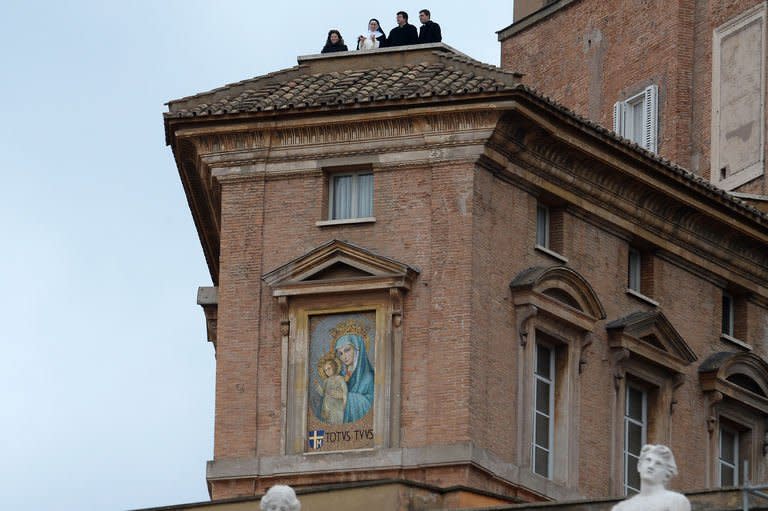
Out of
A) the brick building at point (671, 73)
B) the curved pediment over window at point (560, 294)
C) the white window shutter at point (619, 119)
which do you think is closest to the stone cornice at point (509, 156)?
the curved pediment over window at point (560, 294)

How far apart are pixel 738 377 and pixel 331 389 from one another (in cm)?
927

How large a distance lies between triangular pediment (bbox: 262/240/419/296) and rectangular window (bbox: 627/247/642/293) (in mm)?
5604

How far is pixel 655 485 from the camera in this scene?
26469 millimetres

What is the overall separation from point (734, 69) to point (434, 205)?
1664 cm

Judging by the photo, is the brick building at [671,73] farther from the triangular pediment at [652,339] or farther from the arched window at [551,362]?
the arched window at [551,362]

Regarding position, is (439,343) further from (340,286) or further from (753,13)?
(753,13)

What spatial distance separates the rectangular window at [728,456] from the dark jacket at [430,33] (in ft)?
28.9

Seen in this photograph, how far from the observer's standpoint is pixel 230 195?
4575 cm

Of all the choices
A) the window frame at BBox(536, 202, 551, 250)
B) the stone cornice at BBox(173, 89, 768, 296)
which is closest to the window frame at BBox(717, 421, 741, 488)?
the stone cornice at BBox(173, 89, 768, 296)

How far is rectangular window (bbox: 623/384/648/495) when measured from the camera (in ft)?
154

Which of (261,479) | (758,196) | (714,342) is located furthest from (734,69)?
(261,479)

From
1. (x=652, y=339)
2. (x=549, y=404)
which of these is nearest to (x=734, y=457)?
(x=652, y=339)

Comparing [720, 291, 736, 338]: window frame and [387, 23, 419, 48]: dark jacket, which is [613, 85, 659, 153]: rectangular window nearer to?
[720, 291, 736, 338]: window frame

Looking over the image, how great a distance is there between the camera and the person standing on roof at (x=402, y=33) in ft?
155
